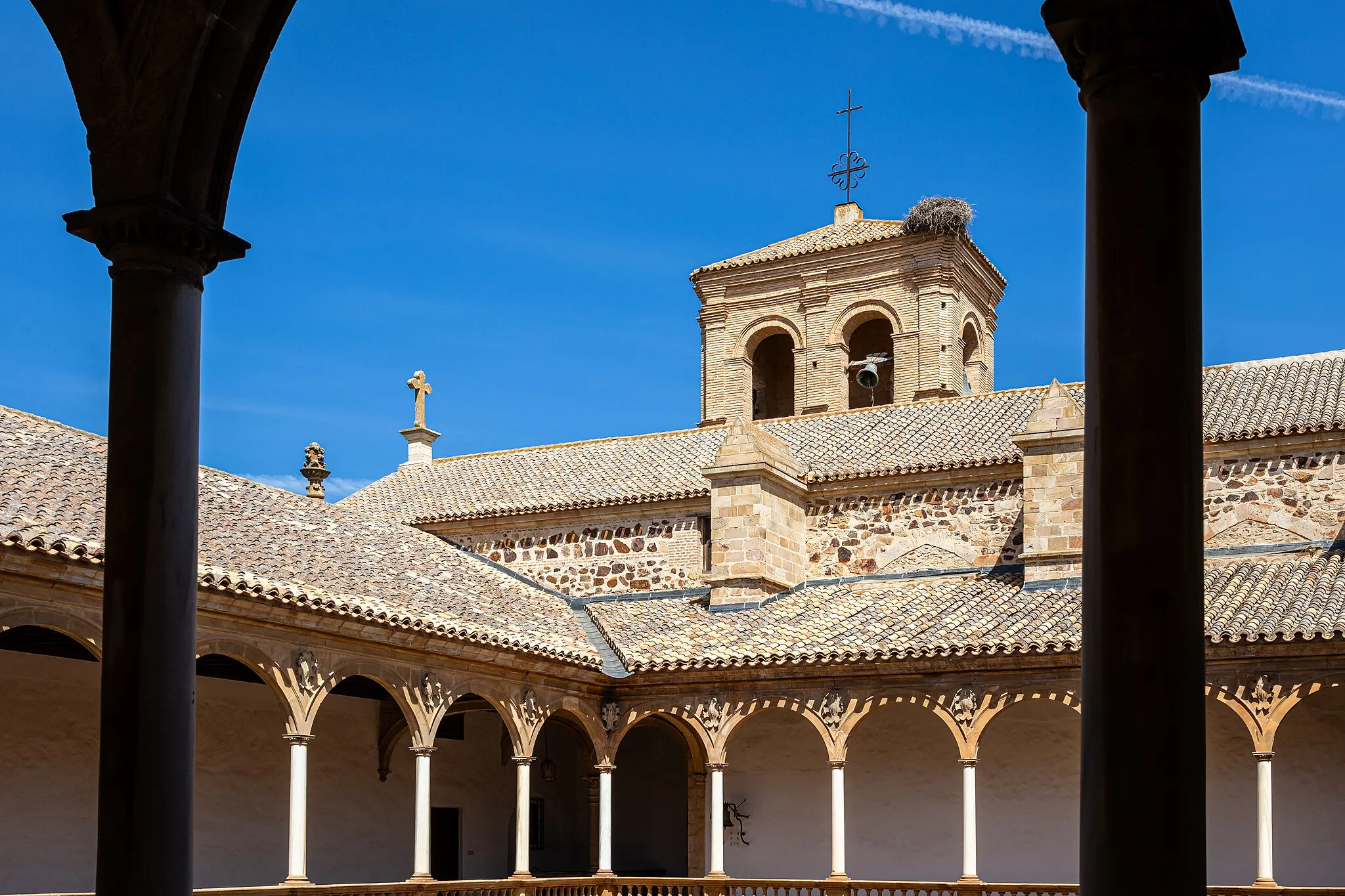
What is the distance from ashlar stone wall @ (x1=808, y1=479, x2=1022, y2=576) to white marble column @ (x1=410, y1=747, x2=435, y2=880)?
24.7 ft

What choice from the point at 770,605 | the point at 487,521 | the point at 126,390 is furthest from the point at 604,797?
the point at 126,390

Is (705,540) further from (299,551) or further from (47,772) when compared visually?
(47,772)

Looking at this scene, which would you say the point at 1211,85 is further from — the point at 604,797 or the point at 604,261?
the point at 604,261

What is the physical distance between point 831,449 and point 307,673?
1019 centimetres

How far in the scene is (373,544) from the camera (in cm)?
1919

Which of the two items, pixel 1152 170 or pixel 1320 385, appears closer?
pixel 1152 170

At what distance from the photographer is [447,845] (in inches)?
799

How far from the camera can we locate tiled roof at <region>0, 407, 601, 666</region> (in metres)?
13.1

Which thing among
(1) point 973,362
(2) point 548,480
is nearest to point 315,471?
(2) point 548,480

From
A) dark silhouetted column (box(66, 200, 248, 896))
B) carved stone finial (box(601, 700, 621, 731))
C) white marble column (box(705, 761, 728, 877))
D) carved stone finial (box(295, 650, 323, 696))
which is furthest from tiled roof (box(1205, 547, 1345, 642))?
dark silhouetted column (box(66, 200, 248, 896))

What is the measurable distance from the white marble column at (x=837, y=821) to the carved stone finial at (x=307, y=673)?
5.81 m

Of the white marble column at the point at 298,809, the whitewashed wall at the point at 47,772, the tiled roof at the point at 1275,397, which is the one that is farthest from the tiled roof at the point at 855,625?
the whitewashed wall at the point at 47,772

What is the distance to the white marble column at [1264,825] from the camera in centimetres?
1529

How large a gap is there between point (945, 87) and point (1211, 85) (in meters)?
3.02
